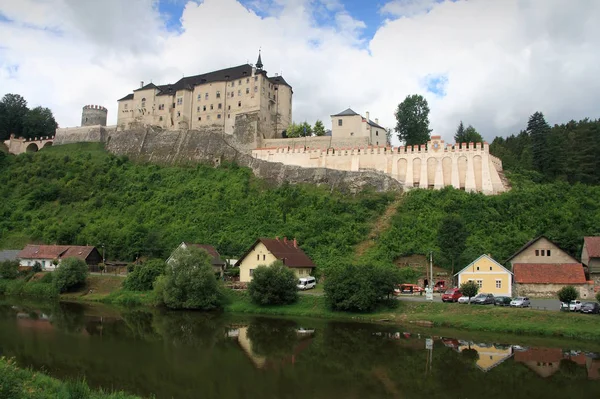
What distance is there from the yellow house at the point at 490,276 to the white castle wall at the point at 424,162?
17.6 meters

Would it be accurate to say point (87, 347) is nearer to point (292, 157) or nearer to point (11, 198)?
point (292, 157)

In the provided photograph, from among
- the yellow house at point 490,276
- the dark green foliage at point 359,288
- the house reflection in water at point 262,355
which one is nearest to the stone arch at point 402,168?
the yellow house at point 490,276

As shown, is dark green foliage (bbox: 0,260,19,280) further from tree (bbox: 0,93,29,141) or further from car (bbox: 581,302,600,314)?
tree (bbox: 0,93,29,141)

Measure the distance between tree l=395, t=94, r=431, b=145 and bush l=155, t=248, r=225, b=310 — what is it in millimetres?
39077

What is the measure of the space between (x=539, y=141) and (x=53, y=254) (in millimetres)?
61551

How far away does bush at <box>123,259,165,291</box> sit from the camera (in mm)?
45500

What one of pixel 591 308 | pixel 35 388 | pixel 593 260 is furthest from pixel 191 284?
pixel 593 260

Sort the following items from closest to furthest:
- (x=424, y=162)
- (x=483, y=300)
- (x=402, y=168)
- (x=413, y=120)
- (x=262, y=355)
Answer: (x=262, y=355) < (x=483, y=300) < (x=424, y=162) < (x=402, y=168) < (x=413, y=120)

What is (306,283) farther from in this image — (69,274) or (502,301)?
(69,274)

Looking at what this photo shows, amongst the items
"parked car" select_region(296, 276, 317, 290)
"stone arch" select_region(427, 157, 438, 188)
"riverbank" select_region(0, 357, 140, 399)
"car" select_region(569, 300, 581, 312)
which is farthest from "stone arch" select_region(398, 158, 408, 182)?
"riverbank" select_region(0, 357, 140, 399)

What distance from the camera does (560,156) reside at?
6334cm

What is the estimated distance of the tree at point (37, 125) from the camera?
9438cm

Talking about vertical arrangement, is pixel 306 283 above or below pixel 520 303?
above

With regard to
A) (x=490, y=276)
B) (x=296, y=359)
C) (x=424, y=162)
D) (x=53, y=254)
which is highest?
(x=424, y=162)
